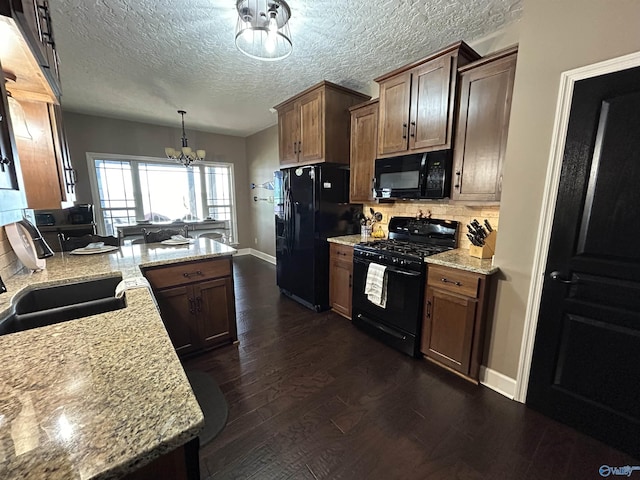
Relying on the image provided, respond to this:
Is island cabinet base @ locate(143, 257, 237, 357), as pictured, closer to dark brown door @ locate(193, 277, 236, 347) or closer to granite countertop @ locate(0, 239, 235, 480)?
dark brown door @ locate(193, 277, 236, 347)

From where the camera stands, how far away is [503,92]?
1891 millimetres

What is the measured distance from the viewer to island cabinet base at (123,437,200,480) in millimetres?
578

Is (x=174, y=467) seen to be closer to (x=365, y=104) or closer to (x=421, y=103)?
(x=421, y=103)

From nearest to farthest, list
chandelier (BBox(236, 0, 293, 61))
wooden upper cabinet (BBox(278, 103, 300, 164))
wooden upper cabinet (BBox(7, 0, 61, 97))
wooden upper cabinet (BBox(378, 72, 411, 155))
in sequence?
1. wooden upper cabinet (BBox(7, 0, 61, 97))
2. chandelier (BBox(236, 0, 293, 61))
3. wooden upper cabinet (BBox(378, 72, 411, 155))
4. wooden upper cabinet (BBox(278, 103, 300, 164))

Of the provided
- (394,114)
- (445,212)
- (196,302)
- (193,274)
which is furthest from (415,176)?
(196,302)

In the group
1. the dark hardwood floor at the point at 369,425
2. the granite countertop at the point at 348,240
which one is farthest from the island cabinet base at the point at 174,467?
the granite countertop at the point at 348,240

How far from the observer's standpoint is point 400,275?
2318 millimetres

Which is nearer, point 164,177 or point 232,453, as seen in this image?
point 232,453

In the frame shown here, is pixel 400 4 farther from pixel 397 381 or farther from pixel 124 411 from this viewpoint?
pixel 397 381

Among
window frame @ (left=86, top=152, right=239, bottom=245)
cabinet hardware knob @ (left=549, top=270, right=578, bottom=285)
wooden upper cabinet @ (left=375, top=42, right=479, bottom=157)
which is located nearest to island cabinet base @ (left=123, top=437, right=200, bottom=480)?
cabinet hardware knob @ (left=549, top=270, right=578, bottom=285)

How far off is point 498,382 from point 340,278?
1673 mm

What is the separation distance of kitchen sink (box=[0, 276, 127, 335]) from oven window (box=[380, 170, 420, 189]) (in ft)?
7.57

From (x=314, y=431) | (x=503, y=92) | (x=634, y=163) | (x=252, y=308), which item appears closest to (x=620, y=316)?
(x=634, y=163)

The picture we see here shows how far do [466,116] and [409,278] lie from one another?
4.47ft
